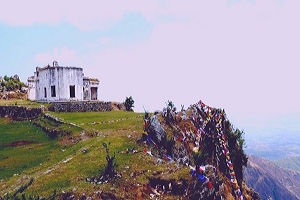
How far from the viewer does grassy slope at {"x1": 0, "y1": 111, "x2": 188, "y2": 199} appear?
2572cm

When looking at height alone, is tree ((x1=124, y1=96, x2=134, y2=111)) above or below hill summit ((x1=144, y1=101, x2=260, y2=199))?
above

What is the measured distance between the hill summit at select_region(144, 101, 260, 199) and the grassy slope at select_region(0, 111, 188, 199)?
5.26 ft

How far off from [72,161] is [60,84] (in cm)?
2893

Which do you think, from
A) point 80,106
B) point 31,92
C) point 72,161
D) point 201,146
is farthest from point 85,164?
point 31,92

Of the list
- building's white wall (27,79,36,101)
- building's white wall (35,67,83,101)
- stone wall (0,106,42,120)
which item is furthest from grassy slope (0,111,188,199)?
building's white wall (27,79,36,101)

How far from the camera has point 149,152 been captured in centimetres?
3194

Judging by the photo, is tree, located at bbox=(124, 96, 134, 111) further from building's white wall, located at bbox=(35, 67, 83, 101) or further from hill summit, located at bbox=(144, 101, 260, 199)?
hill summit, located at bbox=(144, 101, 260, 199)

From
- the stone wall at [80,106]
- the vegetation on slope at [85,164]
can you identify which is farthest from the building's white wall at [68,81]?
the vegetation on slope at [85,164]

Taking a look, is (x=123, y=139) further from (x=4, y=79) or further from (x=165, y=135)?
(x=4, y=79)

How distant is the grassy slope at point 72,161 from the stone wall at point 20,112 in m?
4.42

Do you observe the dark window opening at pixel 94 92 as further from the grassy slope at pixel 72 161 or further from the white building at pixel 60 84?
the grassy slope at pixel 72 161

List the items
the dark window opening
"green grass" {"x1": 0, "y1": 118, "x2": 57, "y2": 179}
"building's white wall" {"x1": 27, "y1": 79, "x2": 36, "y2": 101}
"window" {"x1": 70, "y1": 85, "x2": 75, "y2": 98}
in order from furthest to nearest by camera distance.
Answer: "building's white wall" {"x1": 27, "y1": 79, "x2": 36, "y2": 101} < the dark window opening < "window" {"x1": 70, "y1": 85, "x2": 75, "y2": 98} < "green grass" {"x1": 0, "y1": 118, "x2": 57, "y2": 179}

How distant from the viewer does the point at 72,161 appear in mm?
30000

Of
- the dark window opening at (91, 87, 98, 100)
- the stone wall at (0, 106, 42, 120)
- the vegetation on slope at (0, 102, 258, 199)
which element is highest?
the dark window opening at (91, 87, 98, 100)
